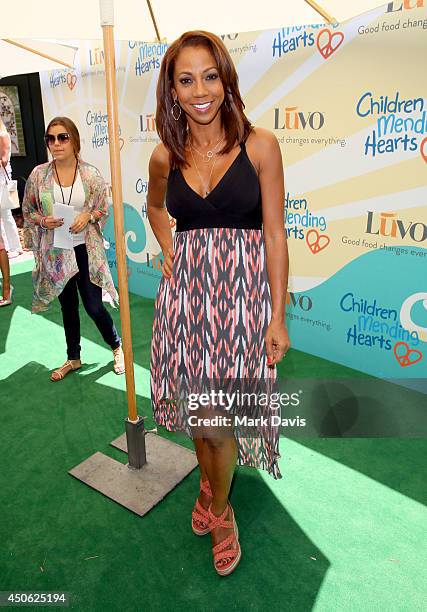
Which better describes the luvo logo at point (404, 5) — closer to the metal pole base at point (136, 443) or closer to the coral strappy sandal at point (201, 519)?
the metal pole base at point (136, 443)

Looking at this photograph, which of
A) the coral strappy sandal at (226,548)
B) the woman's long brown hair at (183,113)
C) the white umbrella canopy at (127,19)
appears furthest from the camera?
the white umbrella canopy at (127,19)

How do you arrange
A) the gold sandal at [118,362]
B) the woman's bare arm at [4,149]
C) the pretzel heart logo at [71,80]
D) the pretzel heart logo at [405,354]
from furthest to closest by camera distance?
the pretzel heart logo at [71,80] → the woman's bare arm at [4,149] → the gold sandal at [118,362] → the pretzel heart logo at [405,354]

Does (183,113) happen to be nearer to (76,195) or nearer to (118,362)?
(76,195)

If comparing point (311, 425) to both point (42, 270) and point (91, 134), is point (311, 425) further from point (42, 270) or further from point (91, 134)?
point (91, 134)

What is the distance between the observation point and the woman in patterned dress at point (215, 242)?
76.7 inches

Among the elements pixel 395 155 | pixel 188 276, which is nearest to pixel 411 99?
pixel 395 155

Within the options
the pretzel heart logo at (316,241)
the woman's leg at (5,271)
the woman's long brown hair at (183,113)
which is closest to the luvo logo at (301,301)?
the pretzel heart logo at (316,241)

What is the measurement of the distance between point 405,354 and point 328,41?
2.44 metres

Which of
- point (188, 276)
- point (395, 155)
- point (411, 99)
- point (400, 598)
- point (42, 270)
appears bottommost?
point (400, 598)

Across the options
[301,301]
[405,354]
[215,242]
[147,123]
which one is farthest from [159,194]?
[147,123]

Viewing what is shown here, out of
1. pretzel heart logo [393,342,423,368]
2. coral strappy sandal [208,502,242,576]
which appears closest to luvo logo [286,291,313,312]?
pretzel heart logo [393,342,423,368]

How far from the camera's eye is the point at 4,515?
266cm

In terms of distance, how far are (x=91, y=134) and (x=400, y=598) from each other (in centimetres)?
555

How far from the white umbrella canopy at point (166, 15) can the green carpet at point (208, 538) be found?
8.03 ft
